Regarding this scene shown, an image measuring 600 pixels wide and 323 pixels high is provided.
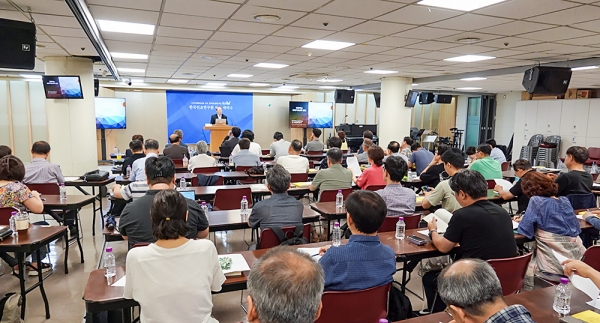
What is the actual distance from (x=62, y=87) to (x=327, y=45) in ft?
16.4

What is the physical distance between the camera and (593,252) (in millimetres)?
2590

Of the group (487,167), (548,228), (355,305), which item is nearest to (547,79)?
(487,167)

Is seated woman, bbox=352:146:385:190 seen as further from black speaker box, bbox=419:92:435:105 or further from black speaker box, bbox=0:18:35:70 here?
black speaker box, bbox=419:92:435:105

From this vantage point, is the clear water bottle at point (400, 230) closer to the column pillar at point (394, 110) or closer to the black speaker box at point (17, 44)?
the black speaker box at point (17, 44)

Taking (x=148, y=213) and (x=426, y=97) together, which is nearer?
(x=148, y=213)

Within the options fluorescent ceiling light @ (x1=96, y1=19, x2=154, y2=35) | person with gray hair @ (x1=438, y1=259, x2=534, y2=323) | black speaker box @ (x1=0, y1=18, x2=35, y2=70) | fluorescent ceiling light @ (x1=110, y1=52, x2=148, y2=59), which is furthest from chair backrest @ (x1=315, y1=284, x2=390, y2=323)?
fluorescent ceiling light @ (x1=110, y1=52, x2=148, y2=59)

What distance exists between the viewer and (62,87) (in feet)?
23.6

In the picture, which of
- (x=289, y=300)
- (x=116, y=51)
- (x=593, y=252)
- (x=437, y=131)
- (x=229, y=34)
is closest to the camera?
(x=289, y=300)

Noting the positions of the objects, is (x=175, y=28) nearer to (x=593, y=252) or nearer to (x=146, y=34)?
(x=146, y=34)

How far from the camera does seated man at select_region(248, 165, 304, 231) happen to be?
3295mm

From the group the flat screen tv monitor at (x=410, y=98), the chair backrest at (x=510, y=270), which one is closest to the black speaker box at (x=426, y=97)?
the flat screen tv monitor at (x=410, y=98)

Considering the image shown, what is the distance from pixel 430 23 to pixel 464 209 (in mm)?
2703

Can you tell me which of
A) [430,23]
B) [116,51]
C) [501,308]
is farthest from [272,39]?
[501,308]

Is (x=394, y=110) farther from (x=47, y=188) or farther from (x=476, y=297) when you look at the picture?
(x=476, y=297)
